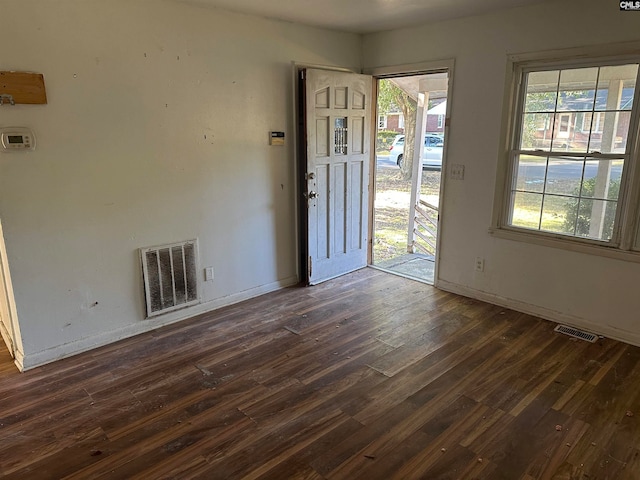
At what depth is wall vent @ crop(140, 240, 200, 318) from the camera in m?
3.29

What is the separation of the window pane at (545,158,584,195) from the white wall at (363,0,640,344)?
0.43m

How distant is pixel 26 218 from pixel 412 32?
3472mm

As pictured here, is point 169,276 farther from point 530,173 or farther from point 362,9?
point 530,173

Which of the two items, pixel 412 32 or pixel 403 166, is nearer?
pixel 412 32

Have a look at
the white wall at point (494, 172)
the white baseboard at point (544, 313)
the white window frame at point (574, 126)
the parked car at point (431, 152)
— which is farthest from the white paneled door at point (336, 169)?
the parked car at point (431, 152)

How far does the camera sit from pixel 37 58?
2578 millimetres

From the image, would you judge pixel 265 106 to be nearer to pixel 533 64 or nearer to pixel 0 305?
pixel 533 64

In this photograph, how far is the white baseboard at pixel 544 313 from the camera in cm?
317

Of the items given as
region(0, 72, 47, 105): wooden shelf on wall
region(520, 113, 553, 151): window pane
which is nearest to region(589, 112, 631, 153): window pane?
region(520, 113, 553, 151): window pane

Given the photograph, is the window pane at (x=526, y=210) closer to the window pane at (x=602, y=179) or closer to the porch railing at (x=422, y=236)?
the window pane at (x=602, y=179)

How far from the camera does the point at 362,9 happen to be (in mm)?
3324

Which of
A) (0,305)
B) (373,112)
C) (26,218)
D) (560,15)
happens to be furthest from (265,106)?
(0,305)

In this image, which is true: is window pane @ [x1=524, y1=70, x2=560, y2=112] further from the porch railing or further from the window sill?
the porch railing

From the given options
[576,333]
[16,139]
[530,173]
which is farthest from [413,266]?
[16,139]
